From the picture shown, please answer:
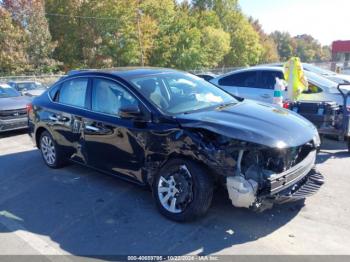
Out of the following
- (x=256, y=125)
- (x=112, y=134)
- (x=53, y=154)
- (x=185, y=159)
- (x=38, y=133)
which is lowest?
(x=53, y=154)

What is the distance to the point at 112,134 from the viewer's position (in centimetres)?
452

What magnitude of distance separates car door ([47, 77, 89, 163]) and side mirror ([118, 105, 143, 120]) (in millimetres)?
1019

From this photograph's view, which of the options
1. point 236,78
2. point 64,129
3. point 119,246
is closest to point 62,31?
point 236,78

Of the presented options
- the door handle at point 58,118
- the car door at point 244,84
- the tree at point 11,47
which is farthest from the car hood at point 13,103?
the tree at point 11,47

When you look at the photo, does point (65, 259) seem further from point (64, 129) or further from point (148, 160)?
point (64, 129)

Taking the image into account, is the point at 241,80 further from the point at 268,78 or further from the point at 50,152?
the point at 50,152

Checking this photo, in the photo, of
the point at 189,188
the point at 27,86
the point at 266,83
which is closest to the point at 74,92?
the point at 189,188

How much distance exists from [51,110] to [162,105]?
2350mm

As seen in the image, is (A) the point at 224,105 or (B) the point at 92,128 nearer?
(A) the point at 224,105

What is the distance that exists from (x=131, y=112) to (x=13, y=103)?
251 inches

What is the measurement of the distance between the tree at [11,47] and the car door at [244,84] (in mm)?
28255

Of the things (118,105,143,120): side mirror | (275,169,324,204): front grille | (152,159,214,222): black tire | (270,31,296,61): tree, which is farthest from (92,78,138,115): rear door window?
(270,31,296,61): tree

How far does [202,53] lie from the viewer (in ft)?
158

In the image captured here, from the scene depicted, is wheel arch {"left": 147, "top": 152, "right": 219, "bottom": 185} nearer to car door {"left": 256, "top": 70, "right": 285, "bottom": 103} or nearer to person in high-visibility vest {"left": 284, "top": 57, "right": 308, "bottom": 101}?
person in high-visibility vest {"left": 284, "top": 57, "right": 308, "bottom": 101}
